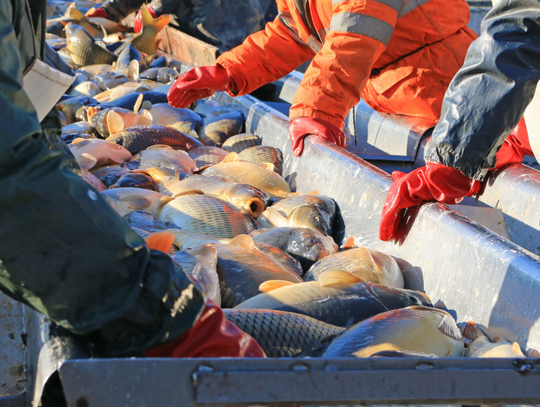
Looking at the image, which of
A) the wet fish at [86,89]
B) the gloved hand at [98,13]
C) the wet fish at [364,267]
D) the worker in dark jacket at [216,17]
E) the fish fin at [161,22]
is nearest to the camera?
the wet fish at [364,267]

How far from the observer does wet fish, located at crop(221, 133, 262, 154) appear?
13.6 feet

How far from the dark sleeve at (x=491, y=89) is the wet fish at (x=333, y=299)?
25.5 inches

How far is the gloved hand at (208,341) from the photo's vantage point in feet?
3.06

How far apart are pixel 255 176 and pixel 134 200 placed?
0.83 meters

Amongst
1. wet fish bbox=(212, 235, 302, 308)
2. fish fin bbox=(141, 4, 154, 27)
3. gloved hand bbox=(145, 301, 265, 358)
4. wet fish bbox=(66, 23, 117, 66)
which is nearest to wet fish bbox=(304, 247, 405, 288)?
wet fish bbox=(212, 235, 302, 308)

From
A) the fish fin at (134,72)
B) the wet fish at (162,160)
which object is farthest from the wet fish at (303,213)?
the fish fin at (134,72)

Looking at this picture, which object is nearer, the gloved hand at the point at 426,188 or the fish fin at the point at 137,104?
the gloved hand at the point at 426,188

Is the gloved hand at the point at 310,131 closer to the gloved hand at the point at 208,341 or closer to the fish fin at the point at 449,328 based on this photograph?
the fish fin at the point at 449,328

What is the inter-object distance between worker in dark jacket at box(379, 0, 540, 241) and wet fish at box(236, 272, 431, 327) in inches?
23.3

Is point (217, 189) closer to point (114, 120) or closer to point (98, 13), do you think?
point (114, 120)

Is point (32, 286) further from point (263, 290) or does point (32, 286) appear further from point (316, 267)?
point (316, 267)

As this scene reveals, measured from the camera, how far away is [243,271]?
1.96m

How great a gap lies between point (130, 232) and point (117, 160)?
106 inches

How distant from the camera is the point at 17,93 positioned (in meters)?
0.82
